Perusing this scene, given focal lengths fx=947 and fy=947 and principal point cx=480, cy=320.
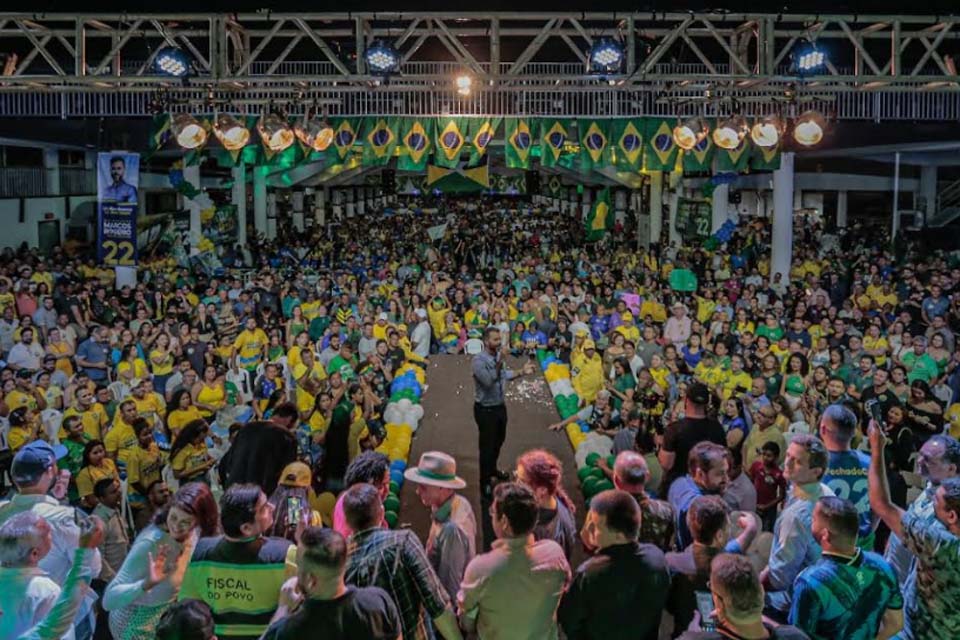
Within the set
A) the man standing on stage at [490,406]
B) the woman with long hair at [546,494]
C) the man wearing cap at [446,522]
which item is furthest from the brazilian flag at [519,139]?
the man wearing cap at [446,522]

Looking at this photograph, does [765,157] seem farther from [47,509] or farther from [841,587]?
[47,509]

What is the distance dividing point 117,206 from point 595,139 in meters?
7.00

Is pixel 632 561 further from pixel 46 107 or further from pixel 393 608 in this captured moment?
pixel 46 107

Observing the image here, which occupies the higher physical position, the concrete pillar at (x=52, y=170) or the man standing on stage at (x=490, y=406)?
the concrete pillar at (x=52, y=170)

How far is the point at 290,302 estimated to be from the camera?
14711 mm

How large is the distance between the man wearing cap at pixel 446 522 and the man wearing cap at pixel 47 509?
1.59 meters

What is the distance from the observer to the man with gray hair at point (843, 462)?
15.9 ft

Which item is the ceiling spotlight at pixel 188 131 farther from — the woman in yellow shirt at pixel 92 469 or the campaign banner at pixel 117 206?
the woman in yellow shirt at pixel 92 469

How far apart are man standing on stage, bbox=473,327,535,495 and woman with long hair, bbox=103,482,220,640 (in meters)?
4.13

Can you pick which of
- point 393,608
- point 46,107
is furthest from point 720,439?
point 46,107

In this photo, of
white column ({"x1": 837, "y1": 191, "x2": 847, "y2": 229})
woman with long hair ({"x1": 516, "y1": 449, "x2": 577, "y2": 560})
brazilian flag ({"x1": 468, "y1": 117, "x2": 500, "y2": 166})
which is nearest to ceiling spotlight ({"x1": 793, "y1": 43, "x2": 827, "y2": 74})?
brazilian flag ({"x1": 468, "y1": 117, "x2": 500, "y2": 166})

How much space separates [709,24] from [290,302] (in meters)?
7.82

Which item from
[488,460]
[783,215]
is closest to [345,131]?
[488,460]

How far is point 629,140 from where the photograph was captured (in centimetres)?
1328
